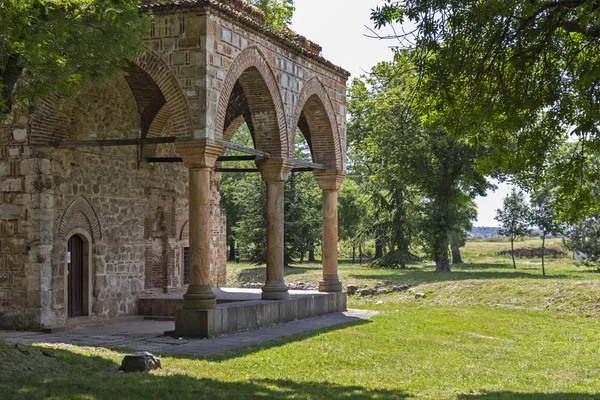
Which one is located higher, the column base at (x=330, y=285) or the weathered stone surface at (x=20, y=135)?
the weathered stone surface at (x=20, y=135)

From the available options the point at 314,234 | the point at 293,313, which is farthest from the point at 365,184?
the point at 293,313

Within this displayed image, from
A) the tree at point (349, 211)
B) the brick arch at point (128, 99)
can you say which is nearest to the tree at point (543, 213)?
the tree at point (349, 211)

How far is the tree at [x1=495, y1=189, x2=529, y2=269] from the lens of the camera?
34.9 meters

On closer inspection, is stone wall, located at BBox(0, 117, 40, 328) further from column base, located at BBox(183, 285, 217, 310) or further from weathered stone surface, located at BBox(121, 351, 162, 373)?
weathered stone surface, located at BBox(121, 351, 162, 373)

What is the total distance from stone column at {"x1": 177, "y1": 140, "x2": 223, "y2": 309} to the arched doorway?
328cm

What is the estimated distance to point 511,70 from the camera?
33.6 ft

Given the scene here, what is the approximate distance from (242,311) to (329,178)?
235 inches

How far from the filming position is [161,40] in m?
13.8

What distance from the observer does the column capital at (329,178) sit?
19641 millimetres

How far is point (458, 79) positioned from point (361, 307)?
12406 mm

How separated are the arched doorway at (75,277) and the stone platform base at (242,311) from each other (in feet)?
6.18

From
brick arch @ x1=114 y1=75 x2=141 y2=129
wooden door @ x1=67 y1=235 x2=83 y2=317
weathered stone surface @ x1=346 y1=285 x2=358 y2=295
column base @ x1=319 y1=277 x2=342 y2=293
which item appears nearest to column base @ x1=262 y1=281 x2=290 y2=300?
column base @ x1=319 y1=277 x2=342 y2=293

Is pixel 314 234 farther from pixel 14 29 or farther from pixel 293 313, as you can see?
pixel 14 29

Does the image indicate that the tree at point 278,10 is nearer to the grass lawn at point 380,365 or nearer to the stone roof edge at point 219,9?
the stone roof edge at point 219,9
